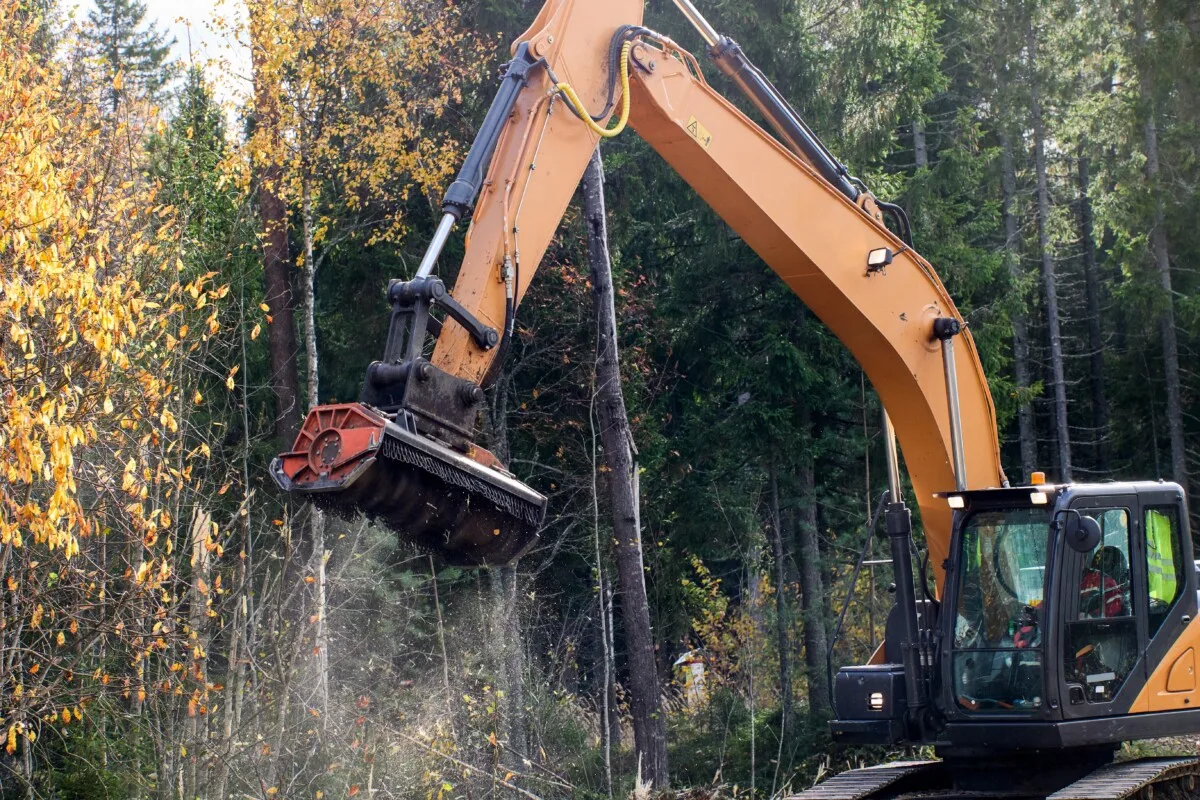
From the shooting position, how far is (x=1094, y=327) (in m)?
28.5

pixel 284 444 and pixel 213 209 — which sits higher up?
pixel 213 209

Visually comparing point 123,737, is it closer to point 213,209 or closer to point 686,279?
point 213,209

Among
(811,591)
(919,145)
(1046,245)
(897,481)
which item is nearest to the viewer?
(897,481)

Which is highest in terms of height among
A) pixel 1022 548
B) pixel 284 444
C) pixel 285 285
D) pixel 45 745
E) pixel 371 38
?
pixel 371 38

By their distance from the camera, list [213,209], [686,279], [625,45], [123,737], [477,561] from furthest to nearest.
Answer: [686,279] → [213,209] → [123,737] → [625,45] → [477,561]

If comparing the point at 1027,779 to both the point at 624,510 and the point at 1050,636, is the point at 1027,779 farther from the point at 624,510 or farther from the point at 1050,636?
the point at 624,510

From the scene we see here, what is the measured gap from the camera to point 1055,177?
94.0 ft

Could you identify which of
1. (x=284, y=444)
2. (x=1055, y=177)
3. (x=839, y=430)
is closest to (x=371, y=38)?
(x=284, y=444)

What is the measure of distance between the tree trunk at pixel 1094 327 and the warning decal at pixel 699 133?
21748mm

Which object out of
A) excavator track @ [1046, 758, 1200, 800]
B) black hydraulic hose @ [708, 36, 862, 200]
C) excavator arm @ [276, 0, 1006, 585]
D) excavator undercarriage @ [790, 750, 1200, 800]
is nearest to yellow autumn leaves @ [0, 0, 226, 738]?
excavator arm @ [276, 0, 1006, 585]

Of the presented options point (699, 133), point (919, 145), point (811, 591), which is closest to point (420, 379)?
point (699, 133)

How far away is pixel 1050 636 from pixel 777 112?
11.2 ft

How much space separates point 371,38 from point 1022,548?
11.8 m

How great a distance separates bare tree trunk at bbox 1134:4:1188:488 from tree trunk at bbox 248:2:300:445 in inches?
520
